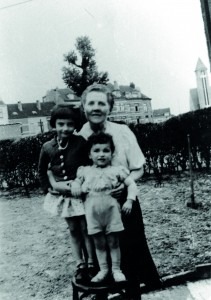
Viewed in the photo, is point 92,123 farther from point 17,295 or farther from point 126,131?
point 17,295

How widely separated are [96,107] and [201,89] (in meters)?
1.23

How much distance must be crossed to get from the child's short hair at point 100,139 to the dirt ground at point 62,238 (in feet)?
4.47

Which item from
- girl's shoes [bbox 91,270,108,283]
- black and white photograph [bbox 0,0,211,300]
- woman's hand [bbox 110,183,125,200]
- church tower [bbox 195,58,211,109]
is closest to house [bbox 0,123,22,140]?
black and white photograph [bbox 0,0,211,300]

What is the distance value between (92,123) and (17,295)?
Result: 4.79 ft

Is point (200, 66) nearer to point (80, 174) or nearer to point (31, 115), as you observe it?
point (31, 115)

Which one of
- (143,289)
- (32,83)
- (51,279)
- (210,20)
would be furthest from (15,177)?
(210,20)

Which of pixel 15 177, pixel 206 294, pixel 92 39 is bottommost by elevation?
pixel 206 294

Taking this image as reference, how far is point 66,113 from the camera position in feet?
5.70

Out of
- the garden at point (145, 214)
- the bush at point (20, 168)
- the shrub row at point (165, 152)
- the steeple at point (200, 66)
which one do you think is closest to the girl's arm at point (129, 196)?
the garden at point (145, 214)

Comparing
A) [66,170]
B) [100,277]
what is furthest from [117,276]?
[66,170]

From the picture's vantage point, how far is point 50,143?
1.82 metres

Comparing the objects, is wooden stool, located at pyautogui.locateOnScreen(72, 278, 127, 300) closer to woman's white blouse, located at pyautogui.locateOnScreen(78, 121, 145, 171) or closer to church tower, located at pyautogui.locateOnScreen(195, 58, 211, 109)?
woman's white blouse, located at pyautogui.locateOnScreen(78, 121, 145, 171)

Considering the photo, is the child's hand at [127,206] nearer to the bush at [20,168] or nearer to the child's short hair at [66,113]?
the child's short hair at [66,113]

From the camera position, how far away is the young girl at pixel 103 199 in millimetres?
1717
